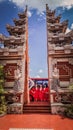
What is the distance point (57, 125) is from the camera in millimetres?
4410

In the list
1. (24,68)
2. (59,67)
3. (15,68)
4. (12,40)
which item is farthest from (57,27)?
(15,68)

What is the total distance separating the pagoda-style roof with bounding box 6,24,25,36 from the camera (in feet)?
28.7

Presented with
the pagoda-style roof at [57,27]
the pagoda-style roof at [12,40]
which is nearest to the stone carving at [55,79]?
the pagoda-style roof at [12,40]

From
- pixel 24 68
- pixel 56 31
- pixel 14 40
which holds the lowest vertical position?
pixel 24 68

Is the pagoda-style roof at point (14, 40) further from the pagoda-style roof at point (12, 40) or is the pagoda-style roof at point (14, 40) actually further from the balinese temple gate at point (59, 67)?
the balinese temple gate at point (59, 67)

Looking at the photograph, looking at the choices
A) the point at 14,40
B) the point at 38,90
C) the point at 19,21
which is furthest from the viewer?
the point at 38,90

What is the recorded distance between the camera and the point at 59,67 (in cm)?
708

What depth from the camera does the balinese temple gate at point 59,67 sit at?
6.23m

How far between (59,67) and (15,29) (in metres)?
3.31

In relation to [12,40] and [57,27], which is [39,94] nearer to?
[12,40]

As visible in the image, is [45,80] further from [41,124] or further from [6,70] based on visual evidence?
[41,124]

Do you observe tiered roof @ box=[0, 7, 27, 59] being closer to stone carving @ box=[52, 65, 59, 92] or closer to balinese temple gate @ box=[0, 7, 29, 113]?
balinese temple gate @ box=[0, 7, 29, 113]

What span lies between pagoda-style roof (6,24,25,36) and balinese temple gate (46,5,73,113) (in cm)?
139

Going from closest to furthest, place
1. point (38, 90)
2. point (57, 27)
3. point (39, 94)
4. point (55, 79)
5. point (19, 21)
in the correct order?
point (55, 79)
point (57, 27)
point (19, 21)
point (39, 94)
point (38, 90)
